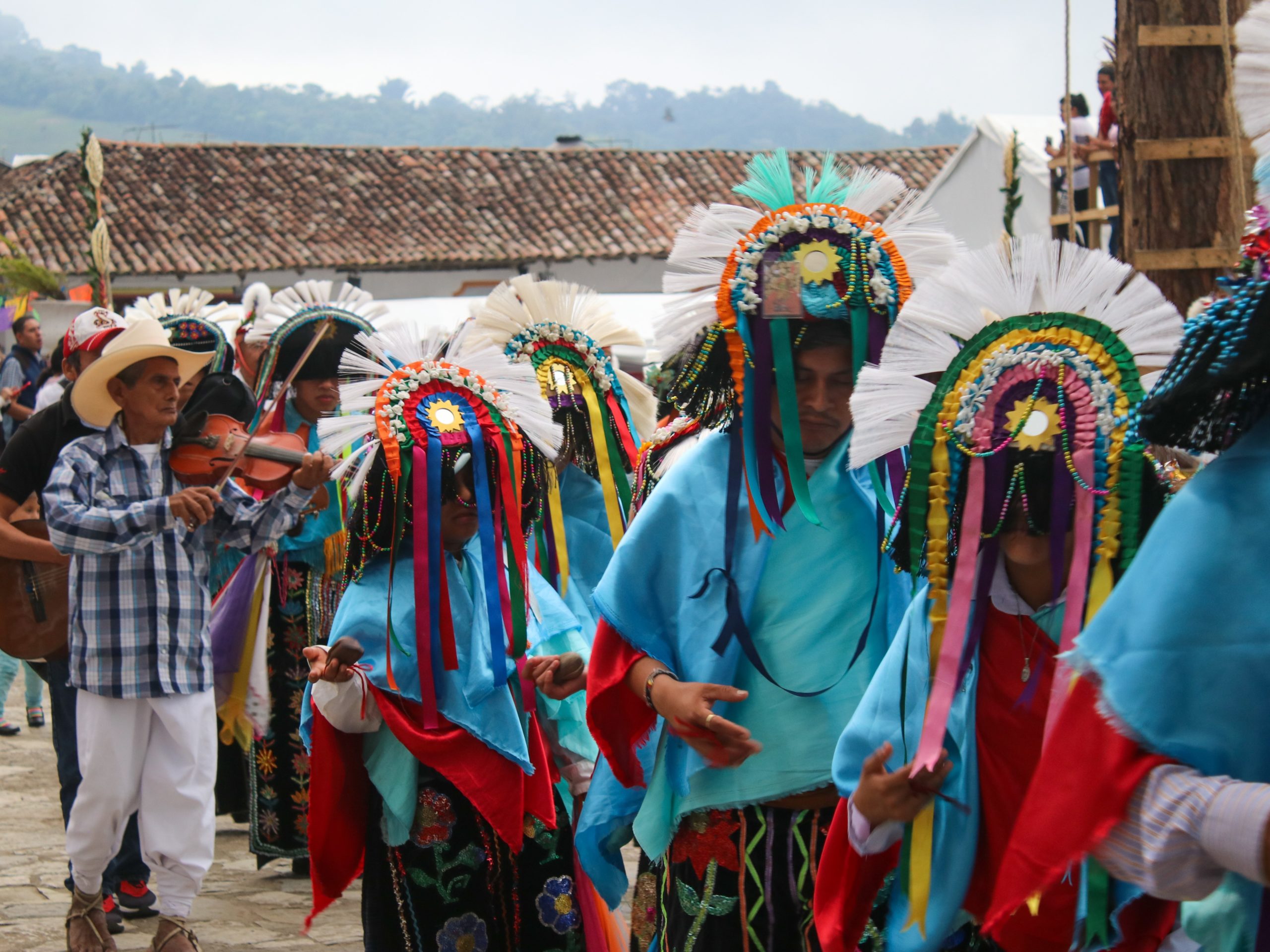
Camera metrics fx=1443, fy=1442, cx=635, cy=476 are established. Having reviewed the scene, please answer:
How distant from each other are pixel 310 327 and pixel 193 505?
6.04 feet

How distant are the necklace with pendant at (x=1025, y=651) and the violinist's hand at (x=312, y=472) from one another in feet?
10.7

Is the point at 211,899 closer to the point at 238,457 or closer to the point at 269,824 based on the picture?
the point at 269,824

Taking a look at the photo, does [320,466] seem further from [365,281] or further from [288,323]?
[365,281]

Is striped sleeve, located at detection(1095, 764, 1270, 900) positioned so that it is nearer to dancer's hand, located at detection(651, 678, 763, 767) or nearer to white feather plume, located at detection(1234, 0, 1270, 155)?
white feather plume, located at detection(1234, 0, 1270, 155)

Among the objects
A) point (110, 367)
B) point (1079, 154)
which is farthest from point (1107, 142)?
point (110, 367)

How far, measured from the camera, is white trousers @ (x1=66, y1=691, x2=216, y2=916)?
16.1 ft

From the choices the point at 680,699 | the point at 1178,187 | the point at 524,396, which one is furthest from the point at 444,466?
the point at 1178,187

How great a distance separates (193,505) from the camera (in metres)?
4.84

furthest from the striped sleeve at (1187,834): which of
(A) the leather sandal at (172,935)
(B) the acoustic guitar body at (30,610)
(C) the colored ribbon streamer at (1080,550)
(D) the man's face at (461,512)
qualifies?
(B) the acoustic guitar body at (30,610)

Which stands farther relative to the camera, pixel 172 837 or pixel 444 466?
pixel 172 837

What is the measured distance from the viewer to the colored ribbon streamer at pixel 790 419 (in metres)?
3.08

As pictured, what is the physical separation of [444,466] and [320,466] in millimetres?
1386

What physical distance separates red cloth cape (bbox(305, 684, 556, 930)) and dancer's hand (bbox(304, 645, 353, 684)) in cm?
14

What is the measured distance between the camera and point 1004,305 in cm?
248
